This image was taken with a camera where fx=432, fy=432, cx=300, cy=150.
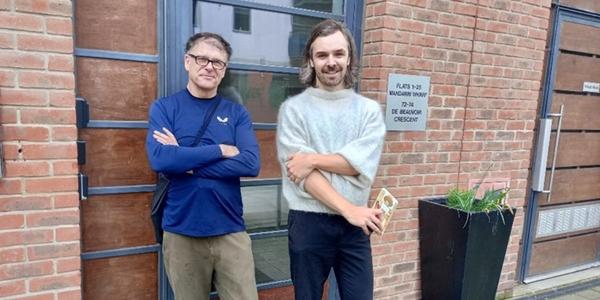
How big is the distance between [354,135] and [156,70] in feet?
4.10

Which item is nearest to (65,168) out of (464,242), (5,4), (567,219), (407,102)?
(5,4)

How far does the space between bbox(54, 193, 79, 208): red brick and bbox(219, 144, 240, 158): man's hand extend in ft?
2.56

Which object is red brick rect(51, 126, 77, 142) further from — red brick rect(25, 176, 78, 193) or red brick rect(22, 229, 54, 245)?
red brick rect(22, 229, 54, 245)

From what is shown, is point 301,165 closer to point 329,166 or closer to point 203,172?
point 329,166

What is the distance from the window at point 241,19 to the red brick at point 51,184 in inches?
51.6

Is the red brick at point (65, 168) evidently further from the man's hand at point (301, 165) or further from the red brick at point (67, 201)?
the man's hand at point (301, 165)

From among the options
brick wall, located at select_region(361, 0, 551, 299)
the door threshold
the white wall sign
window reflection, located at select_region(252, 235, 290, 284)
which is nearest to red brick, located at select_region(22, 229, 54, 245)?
window reflection, located at select_region(252, 235, 290, 284)

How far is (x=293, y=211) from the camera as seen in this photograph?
221cm

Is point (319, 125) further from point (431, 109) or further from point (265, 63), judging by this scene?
point (431, 109)

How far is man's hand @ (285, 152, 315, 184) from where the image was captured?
205cm

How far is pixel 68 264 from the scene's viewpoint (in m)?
2.21

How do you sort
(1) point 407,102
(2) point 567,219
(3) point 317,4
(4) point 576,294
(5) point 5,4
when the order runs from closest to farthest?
(5) point 5,4, (3) point 317,4, (1) point 407,102, (4) point 576,294, (2) point 567,219

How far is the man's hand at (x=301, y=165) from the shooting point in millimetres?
2047

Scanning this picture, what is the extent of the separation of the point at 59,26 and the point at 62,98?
34 centimetres
